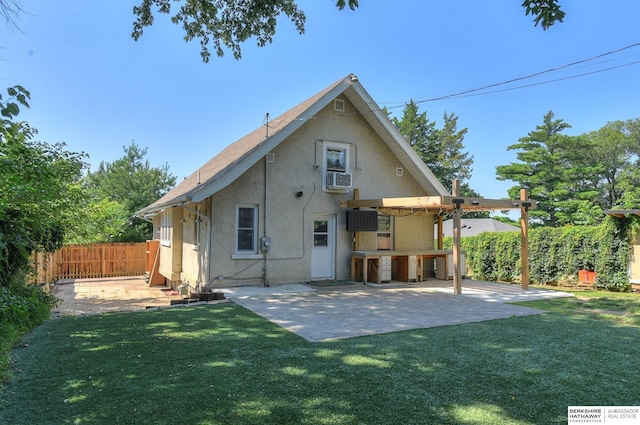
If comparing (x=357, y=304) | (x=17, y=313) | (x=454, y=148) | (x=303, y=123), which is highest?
(x=454, y=148)

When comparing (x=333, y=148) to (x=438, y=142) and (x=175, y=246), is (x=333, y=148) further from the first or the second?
(x=438, y=142)

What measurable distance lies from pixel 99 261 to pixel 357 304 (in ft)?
51.1

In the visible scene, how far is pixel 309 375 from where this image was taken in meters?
4.55

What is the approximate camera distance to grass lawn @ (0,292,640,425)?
142 inches

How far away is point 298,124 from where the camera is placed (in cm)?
1201

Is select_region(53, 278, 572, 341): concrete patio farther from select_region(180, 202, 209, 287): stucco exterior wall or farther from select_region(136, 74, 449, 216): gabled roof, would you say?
select_region(136, 74, 449, 216): gabled roof

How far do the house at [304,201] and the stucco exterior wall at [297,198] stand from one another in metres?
0.03

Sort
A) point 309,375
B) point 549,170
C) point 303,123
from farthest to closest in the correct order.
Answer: point 549,170 → point 303,123 → point 309,375

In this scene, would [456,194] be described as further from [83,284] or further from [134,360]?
[83,284]

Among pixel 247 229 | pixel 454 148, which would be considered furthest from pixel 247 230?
pixel 454 148

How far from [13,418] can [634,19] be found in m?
11.3

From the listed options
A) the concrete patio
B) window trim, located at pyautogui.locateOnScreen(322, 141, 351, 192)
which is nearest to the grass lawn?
the concrete patio

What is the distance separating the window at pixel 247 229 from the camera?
11859mm

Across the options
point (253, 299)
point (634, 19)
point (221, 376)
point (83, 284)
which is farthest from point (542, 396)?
point (83, 284)
